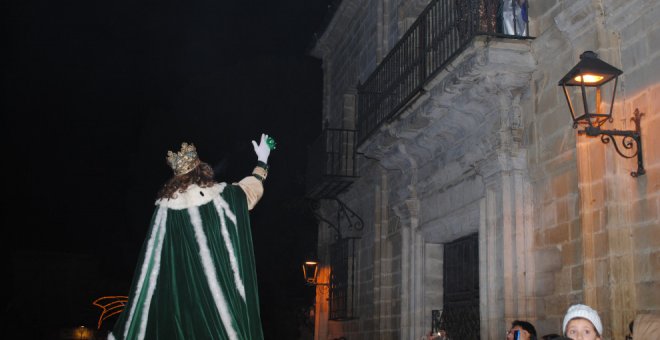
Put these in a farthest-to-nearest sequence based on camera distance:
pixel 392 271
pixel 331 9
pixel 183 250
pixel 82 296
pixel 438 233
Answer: pixel 82 296, pixel 331 9, pixel 392 271, pixel 438 233, pixel 183 250

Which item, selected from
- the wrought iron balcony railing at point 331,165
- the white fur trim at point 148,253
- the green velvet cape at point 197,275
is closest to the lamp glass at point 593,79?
the green velvet cape at point 197,275

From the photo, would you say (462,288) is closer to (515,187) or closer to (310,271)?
(515,187)

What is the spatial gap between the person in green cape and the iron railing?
2972mm

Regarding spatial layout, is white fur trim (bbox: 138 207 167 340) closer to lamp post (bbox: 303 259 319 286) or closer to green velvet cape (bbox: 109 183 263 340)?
green velvet cape (bbox: 109 183 263 340)

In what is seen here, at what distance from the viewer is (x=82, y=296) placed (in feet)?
113

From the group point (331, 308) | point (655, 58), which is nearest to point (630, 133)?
point (655, 58)

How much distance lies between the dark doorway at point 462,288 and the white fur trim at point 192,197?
4.24m

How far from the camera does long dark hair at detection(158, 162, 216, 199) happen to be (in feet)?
16.8

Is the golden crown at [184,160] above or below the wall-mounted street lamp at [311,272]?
above

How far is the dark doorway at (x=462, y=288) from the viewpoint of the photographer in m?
8.55

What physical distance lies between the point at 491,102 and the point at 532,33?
86cm

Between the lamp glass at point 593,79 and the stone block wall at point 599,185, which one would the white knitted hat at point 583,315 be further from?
the lamp glass at point 593,79

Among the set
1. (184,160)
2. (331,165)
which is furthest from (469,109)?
(331,165)

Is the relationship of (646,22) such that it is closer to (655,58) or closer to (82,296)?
(655,58)
